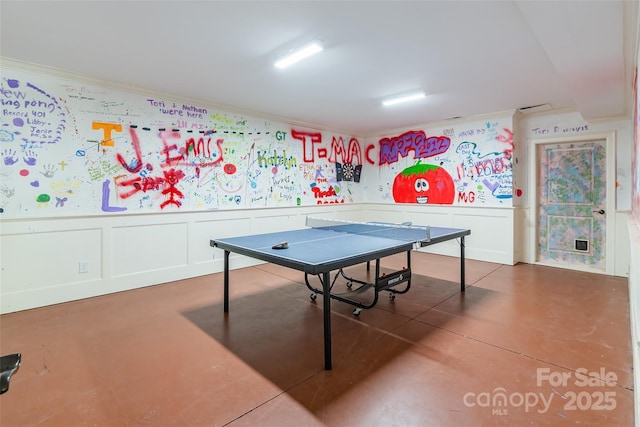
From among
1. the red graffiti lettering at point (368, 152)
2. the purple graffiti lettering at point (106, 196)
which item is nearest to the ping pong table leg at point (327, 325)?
the purple graffiti lettering at point (106, 196)

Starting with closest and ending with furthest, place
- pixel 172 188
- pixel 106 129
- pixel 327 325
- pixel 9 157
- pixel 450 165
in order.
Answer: pixel 327 325
pixel 9 157
pixel 106 129
pixel 172 188
pixel 450 165

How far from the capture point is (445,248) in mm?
5992

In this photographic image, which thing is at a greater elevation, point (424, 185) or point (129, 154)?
point (129, 154)

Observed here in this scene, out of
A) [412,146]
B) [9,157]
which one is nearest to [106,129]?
[9,157]

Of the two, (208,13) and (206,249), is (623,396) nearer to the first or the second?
(208,13)

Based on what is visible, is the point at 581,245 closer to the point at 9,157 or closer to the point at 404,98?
the point at 404,98

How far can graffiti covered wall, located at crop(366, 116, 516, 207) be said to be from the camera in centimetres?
520

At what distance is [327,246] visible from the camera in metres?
2.79

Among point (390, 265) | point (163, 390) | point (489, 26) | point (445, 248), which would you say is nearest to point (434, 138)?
point (445, 248)

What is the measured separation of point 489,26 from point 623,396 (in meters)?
2.65

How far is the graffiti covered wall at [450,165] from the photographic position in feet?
17.0

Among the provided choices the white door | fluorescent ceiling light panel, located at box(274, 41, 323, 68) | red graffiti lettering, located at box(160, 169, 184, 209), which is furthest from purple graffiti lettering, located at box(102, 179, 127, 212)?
the white door

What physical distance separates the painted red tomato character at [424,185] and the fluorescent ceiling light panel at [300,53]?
3.91 m

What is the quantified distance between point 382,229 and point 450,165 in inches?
108
